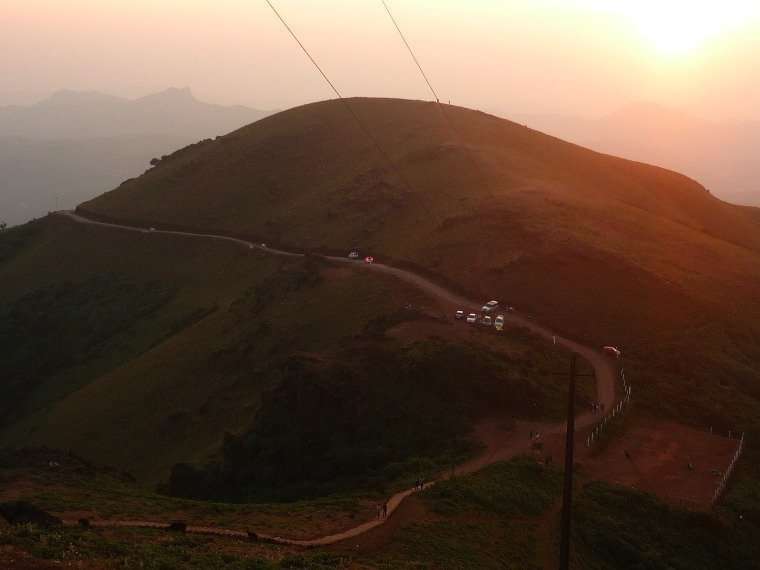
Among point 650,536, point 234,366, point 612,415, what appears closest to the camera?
point 650,536

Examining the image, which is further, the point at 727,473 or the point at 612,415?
the point at 612,415

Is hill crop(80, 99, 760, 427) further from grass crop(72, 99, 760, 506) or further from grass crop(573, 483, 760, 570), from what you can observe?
grass crop(573, 483, 760, 570)

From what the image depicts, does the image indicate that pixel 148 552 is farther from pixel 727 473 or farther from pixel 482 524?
pixel 727 473

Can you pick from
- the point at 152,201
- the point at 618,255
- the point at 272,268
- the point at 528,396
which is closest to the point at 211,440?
the point at 528,396

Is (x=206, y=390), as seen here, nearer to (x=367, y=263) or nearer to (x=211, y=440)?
(x=211, y=440)

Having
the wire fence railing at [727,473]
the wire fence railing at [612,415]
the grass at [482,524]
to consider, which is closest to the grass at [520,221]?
the wire fence railing at [612,415]

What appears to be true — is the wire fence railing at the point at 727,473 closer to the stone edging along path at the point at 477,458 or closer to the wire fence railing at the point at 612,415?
the wire fence railing at the point at 612,415

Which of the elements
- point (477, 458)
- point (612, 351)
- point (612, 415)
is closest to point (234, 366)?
point (612, 351)
